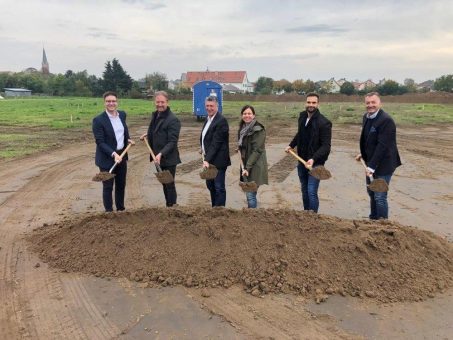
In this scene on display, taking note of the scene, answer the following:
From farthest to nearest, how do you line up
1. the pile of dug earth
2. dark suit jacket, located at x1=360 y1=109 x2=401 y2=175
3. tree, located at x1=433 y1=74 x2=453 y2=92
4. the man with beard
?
tree, located at x1=433 y1=74 x2=453 y2=92 < the man with beard < dark suit jacket, located at x1=360 y1=109 x2=401 y2=175 < the pile of dug earth

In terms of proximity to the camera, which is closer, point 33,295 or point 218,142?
point 33,295

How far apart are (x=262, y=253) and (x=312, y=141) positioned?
1.74m

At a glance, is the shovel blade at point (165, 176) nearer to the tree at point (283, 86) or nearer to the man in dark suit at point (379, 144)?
the man in dark suit at point (379, 144)

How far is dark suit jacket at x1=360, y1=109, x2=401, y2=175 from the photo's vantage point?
5.05 metres

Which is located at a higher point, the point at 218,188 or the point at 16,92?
the point at 16,92

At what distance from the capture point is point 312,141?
542 cm

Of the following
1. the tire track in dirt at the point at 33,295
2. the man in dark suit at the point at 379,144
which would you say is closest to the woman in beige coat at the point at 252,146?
the man in dark suit at the point at 379,144

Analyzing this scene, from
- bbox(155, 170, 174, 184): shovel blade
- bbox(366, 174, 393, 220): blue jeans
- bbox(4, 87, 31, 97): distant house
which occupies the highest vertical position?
bbox(4, 87, 31, 97): distant house

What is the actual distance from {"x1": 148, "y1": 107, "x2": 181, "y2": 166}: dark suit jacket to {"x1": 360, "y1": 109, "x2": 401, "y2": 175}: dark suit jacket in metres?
2.52

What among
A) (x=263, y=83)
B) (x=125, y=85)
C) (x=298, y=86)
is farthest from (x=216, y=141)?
(x=263, y=83)

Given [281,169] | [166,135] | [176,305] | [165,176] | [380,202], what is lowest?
[176,305]

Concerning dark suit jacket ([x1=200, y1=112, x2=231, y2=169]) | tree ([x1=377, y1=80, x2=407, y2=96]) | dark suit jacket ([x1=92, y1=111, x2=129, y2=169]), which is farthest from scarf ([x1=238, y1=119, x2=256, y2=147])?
tree ([x1=377, y1=80, x2=407, y2=96])

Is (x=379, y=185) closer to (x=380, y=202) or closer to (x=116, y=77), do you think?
(x=380, y=202)

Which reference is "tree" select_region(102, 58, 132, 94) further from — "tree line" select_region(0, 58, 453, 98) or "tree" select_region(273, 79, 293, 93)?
"tree" select_region(273, 79, 293, 93)
